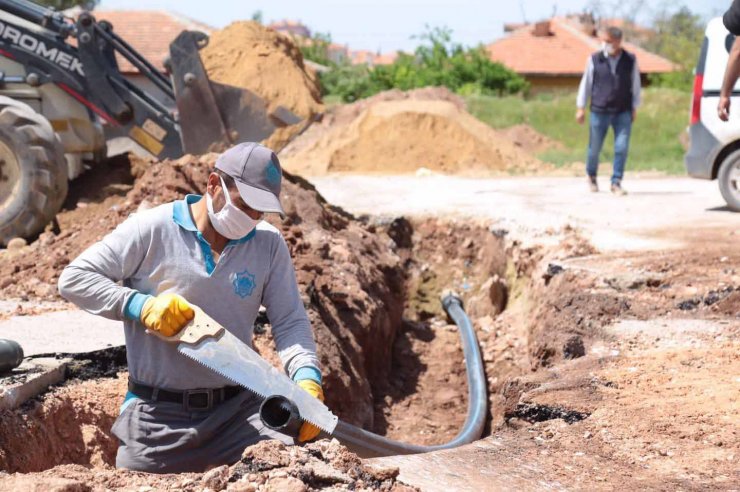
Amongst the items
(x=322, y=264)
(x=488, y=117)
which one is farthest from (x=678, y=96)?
(x=322, y=264)

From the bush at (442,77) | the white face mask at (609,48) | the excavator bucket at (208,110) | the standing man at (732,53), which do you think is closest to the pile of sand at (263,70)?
the excavator bucket at (208,110)

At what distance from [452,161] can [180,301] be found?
19249 mm

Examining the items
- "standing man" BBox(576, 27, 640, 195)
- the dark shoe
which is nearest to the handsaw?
"standing man" BBox(576, 27, 640, 195)

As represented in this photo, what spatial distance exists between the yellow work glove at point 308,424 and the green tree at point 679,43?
31.1 metres

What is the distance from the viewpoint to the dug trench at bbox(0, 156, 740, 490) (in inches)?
164

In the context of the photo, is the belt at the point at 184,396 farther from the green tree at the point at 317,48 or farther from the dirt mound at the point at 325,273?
the green tree at the point at 317,48

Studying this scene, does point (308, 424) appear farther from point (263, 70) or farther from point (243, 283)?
point (263, 70)

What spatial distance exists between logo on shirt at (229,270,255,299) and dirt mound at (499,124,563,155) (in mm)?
21577

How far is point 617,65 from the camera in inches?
488

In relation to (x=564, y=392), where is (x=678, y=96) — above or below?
above

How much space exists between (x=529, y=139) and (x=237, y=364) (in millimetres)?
22547

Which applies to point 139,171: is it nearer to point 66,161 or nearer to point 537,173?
point 66,161

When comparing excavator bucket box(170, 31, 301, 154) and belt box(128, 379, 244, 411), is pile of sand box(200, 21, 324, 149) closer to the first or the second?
excavator bucket box(170, 31, 301, 154)

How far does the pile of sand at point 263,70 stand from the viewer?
11883 mm
